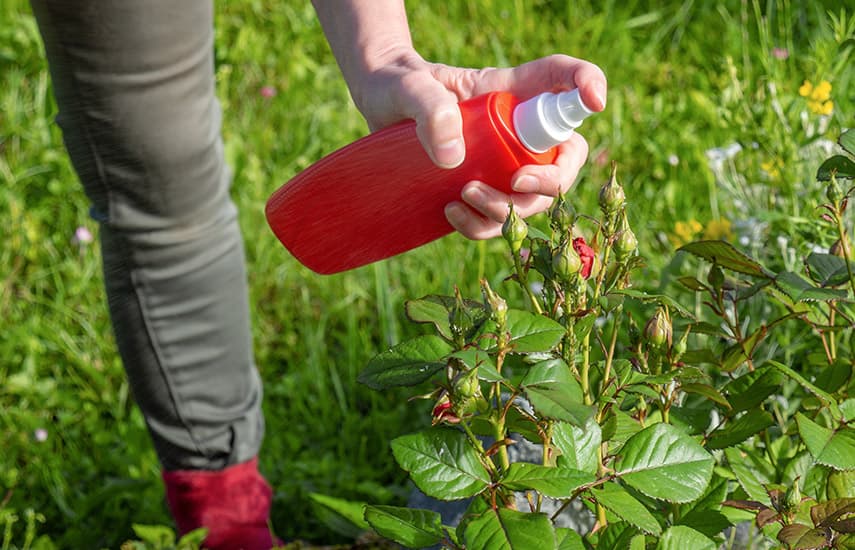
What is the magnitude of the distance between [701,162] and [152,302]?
1262 mm

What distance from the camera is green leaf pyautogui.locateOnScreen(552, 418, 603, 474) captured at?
87cm

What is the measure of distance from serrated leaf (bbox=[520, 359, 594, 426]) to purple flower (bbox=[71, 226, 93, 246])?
186 centimetres

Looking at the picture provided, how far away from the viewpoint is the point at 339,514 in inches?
69.7

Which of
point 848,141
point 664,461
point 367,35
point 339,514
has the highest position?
point 367,35

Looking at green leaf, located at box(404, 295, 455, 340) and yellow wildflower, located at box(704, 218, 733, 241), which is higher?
green leaf, located at box(404, 295, 455, 340)

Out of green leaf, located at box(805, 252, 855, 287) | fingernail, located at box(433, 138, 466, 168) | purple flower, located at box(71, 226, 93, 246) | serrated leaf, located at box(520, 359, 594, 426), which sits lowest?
purple flower, located at box(71, 226, 93, 246)

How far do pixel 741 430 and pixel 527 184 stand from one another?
315mm

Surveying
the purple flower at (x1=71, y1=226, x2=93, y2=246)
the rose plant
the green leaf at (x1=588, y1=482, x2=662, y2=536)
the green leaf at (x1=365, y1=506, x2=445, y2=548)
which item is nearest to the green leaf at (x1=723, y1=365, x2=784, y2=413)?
the rose plant

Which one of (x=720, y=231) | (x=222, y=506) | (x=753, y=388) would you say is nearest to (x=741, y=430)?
(x=753, y=388)

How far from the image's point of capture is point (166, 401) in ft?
5.77

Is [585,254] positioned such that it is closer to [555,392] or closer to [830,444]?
[555,392]

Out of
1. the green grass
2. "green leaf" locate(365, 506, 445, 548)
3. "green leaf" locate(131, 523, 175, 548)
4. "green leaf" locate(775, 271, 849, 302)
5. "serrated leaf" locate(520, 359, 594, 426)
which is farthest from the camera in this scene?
the green grass

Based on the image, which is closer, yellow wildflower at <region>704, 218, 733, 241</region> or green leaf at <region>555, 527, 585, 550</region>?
green leaf at <region>555, 527, 585, 550</region>

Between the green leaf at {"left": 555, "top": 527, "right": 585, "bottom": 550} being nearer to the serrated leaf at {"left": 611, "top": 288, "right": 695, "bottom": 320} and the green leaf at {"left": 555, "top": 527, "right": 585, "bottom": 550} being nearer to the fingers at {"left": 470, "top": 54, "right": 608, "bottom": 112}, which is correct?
the serrated leaf at {"left": 611, "top": 288, "right": 695, "bottom": 320}
